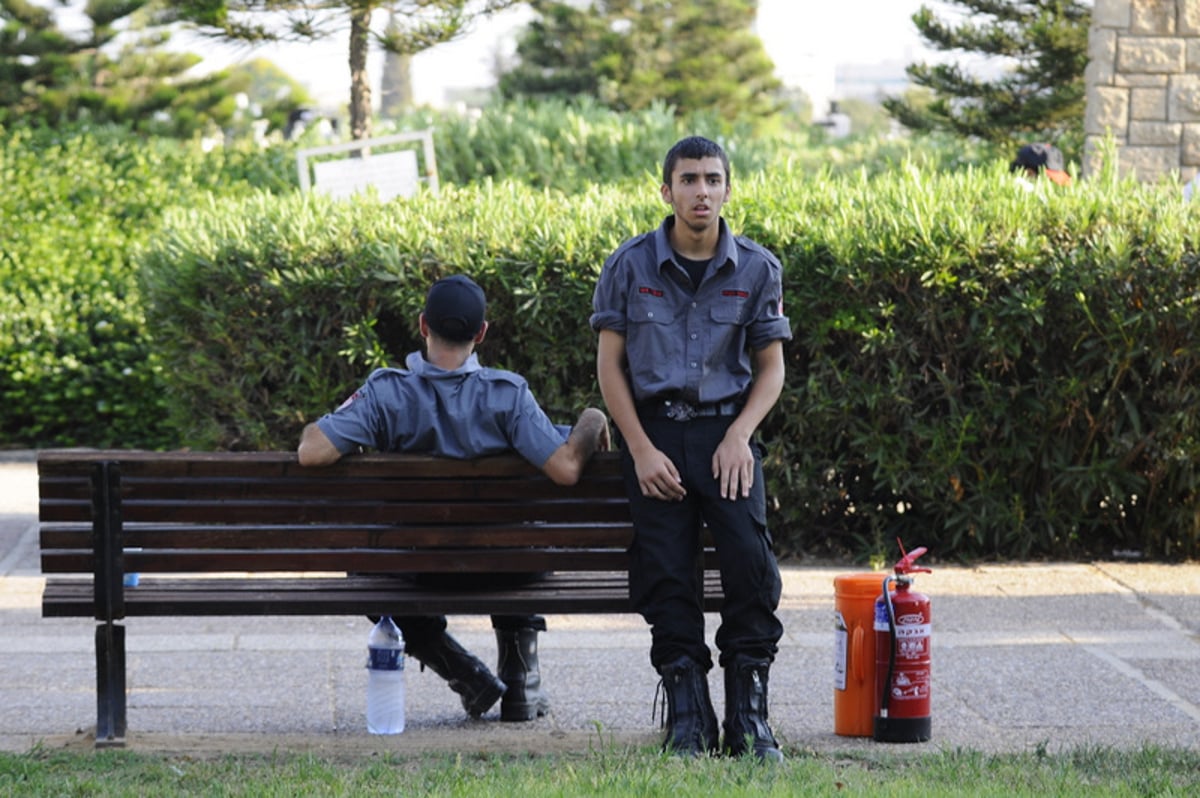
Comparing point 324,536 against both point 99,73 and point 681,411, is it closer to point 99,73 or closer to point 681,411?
point 681,411

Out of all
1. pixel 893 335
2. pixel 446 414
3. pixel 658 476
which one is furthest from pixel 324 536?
pixel 893 335

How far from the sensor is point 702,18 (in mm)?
36906

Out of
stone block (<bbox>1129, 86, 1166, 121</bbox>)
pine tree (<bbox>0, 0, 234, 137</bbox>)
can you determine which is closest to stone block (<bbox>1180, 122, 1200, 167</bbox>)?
stone block (<bbox>1129, 86, 1166, 121</bbox>)

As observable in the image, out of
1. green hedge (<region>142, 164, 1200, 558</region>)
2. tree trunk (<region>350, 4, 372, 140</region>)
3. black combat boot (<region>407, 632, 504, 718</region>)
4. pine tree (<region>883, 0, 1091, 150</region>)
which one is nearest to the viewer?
black combat boot (<region>407, 632, 504, 718</region>)

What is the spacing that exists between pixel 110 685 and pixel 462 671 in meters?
1.04

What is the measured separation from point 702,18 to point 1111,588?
30.8m

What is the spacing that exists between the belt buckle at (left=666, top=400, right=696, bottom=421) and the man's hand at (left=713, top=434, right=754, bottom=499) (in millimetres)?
136

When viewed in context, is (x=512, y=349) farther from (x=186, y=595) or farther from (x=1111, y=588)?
(x=186, y=595)

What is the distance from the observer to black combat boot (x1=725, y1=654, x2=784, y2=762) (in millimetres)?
4637

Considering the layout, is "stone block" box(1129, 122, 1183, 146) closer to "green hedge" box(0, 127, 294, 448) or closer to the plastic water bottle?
"green hedge" box(0, 127, 294, 448)

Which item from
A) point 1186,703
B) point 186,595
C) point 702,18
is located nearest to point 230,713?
point 186,595

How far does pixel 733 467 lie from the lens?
4.63m

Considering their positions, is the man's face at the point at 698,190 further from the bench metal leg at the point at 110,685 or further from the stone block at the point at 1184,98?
the stone block at the point at 1184,98

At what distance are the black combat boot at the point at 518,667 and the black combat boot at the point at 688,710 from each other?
2.09 ft
